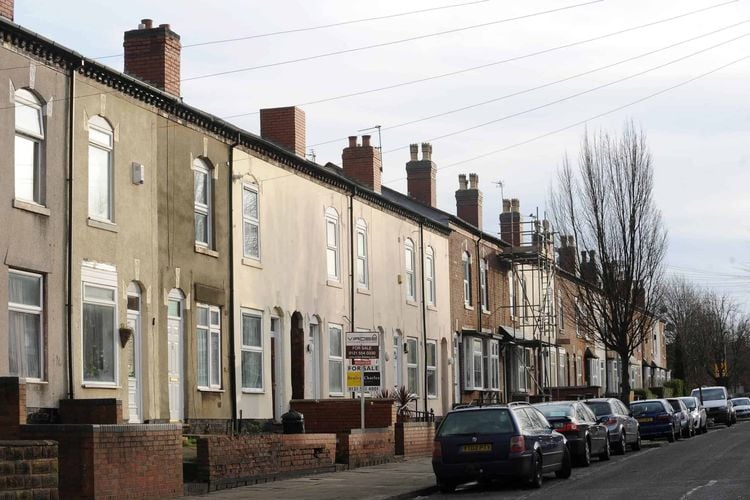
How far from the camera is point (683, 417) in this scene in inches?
1639

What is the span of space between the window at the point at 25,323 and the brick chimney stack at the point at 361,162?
1895 centimetres

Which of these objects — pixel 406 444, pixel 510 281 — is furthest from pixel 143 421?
pixel 510 281

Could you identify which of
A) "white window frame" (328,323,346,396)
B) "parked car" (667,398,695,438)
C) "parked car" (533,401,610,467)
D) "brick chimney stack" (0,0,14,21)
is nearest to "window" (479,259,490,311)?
"parked car" (667,398,695,438)

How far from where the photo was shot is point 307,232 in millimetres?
31203

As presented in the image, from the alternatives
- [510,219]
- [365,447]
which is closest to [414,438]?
[365,447]

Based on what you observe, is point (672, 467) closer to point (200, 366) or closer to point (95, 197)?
point (200, 366)

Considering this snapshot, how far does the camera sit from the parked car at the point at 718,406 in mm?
56406

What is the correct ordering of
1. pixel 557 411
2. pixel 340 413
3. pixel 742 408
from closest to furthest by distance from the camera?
pixel 557 411 < pixel 340 413 < pixel 742 408

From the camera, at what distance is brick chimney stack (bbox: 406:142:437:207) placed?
4558cm

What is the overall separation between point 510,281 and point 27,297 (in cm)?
3325

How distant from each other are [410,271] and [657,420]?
902 centimetres

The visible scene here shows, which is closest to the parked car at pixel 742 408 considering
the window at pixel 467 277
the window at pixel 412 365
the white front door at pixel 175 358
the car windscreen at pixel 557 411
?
the window at pixel 467 277

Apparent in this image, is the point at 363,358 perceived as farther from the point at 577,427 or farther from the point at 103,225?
the point at 103,225

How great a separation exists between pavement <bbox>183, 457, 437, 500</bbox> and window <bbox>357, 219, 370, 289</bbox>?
31.4ft
